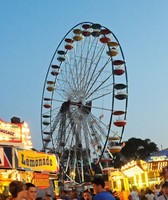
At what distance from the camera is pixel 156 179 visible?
29516 millimetres

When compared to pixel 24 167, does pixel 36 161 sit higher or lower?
higher

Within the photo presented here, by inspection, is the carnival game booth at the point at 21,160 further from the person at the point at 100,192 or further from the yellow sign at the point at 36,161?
the person at the point at 100,192

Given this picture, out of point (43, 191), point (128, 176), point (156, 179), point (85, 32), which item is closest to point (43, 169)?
point (43, 191)

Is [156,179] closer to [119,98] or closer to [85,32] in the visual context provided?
[119,98]

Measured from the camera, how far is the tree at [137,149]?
91.0 meters

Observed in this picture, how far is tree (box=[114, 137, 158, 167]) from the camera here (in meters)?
91.0

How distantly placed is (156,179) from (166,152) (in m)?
3.36

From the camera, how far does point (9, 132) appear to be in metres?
19.5

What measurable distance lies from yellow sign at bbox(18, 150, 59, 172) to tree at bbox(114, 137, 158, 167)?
69.6 meters

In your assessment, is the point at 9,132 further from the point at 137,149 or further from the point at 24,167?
the point at 137,149

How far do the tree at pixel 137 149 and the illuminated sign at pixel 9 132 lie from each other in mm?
70790

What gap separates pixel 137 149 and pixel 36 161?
248 ft

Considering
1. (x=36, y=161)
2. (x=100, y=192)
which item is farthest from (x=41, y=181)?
(x=100, y=192)

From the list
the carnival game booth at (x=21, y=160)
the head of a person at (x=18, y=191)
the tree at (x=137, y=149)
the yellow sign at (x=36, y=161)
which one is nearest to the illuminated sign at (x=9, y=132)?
the carnival game booth at (x=21, y=160)
